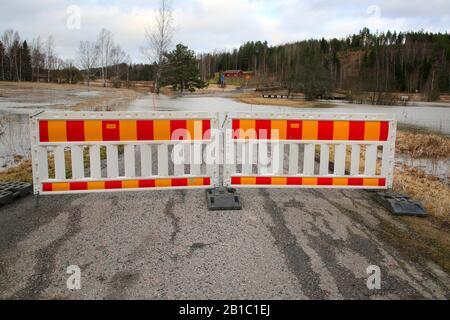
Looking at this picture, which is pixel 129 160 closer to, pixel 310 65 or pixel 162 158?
pixel 162 158

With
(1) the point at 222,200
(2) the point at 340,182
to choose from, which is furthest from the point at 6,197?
(2) the point at 340,182

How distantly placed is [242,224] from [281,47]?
154 meters

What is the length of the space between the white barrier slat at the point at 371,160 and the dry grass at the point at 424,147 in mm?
8833

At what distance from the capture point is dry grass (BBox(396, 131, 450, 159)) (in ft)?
44.9

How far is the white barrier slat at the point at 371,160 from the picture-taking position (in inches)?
226

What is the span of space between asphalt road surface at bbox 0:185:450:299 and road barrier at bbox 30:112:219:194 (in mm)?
308

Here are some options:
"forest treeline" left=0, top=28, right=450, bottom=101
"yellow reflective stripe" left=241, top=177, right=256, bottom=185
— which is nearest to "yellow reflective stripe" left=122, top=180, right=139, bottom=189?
"yellow reflective stripe" left=241, top=177, right=256, bottom=185

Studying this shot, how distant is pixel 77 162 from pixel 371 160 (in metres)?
4.50

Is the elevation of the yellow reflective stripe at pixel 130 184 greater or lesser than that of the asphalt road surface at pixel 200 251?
greater

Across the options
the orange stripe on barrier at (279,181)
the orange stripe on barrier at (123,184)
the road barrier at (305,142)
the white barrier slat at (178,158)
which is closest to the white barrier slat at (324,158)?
the road barrier at (305,142)

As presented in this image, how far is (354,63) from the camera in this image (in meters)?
124

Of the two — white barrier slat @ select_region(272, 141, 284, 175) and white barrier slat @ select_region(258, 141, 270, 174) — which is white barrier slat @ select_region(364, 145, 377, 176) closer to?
white barrier slat @ select_region(272, 141, 284, 175)

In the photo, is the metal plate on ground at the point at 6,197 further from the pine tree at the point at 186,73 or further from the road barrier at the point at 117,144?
the pine tree at the point at 186,73

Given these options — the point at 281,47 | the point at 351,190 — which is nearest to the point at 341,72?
the point at 281,47
